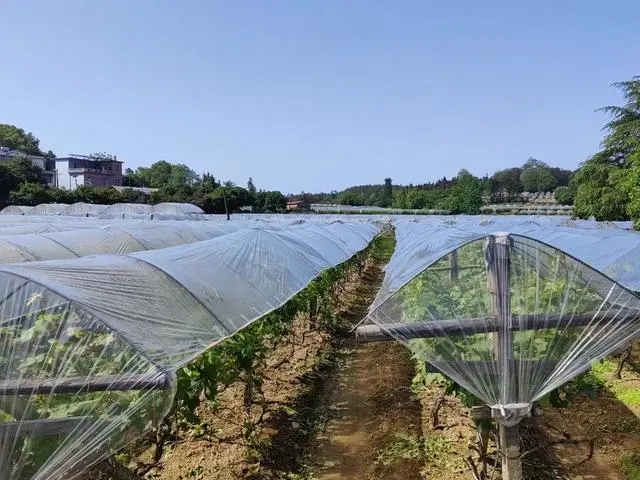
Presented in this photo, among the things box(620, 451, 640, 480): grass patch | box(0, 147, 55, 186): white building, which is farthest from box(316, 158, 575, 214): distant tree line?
box(0, 147, 55, 186): white building

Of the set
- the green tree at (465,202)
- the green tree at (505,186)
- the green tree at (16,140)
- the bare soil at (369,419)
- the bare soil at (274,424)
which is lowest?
the bare soil at (369,419)

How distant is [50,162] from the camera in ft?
281

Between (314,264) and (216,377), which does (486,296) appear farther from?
(314,264)

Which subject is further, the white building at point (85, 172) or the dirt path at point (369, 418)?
the white building at point (85, 172)

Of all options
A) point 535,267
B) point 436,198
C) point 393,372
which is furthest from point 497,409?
point 436,198

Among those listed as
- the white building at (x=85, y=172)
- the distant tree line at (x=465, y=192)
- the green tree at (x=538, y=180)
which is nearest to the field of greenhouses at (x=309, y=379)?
the distant tree line at (x=465, y=192)

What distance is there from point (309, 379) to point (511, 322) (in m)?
3.94

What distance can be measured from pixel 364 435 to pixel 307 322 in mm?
4519

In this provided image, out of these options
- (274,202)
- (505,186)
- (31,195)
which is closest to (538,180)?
(505,186)

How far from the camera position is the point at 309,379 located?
6.71 m

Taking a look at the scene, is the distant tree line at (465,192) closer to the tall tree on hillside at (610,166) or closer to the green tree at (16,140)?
the tall tree on hillside at (610,166)

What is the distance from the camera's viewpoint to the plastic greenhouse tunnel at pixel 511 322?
10.5 ft

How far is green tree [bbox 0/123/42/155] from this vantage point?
8552cm

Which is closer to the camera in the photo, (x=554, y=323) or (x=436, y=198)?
(x=554, y=323)
